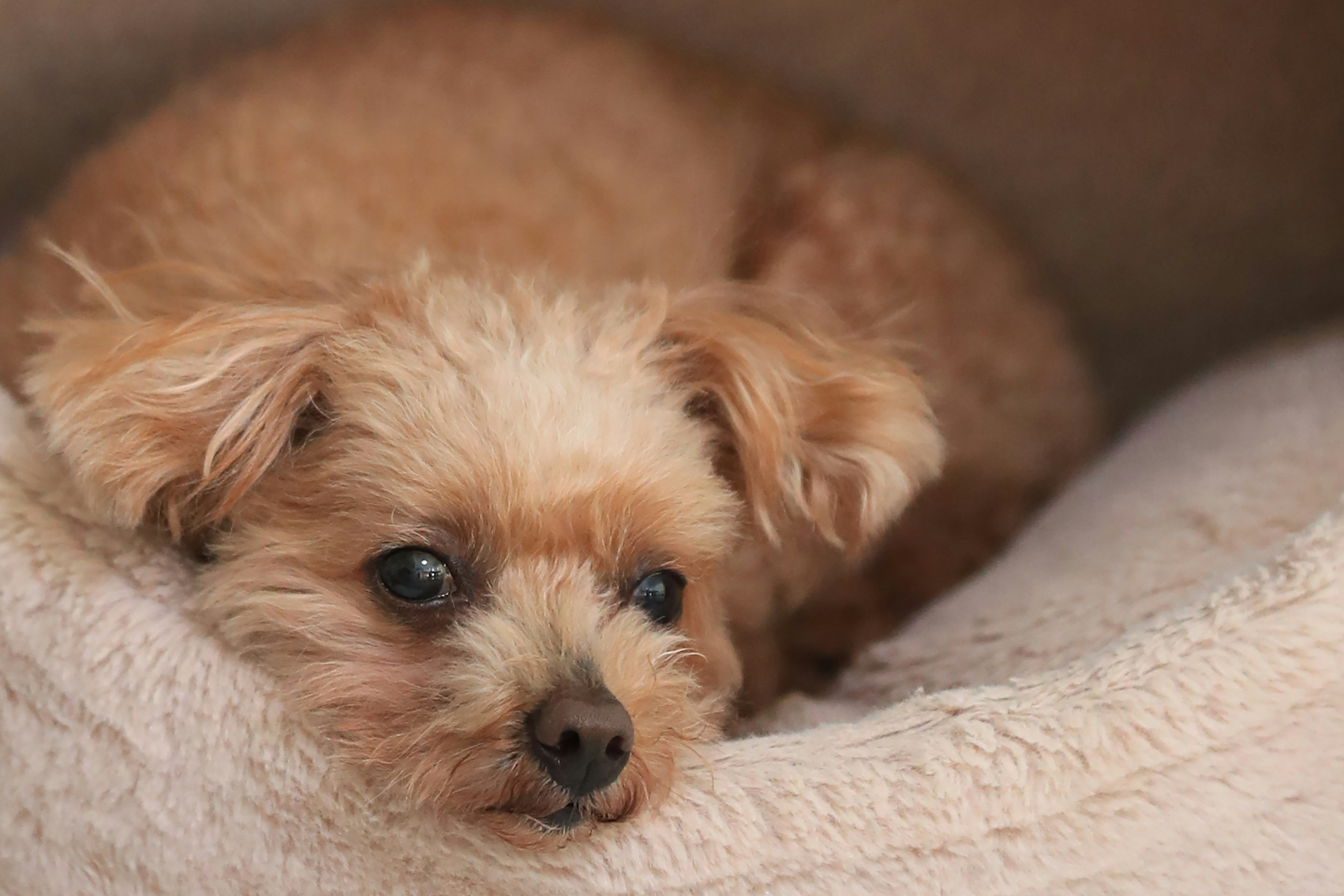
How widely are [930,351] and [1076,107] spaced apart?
0.52m

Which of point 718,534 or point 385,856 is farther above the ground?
point 718,534

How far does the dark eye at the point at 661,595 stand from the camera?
38.8 inches

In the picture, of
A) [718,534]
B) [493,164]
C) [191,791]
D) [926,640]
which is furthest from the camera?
[493,164]

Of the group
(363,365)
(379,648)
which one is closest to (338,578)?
(379,648)

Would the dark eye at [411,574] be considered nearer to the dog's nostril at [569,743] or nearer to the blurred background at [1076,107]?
the dog's nostril at [569,743]

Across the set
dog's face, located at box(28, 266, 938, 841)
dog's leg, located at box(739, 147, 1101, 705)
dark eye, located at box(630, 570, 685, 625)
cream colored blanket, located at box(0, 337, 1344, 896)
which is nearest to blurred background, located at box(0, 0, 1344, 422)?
dog's leg, located at box(739, 147, 1101, 705)

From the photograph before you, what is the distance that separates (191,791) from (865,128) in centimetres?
128

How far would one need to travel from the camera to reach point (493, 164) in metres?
1.31

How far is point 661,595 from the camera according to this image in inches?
39.4

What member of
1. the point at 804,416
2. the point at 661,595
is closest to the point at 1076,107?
the point at 804,416

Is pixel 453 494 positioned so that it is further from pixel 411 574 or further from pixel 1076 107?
pixel 1076 107

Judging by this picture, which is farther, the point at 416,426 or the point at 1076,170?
the point at 1076,170

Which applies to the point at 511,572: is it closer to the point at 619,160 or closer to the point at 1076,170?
the point at 619,160

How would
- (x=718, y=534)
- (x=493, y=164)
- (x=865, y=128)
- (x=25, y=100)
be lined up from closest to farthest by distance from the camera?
(x=718, y=534) → (x=493, y=164) → (x=25, y=100) → (x=865, y=128)
